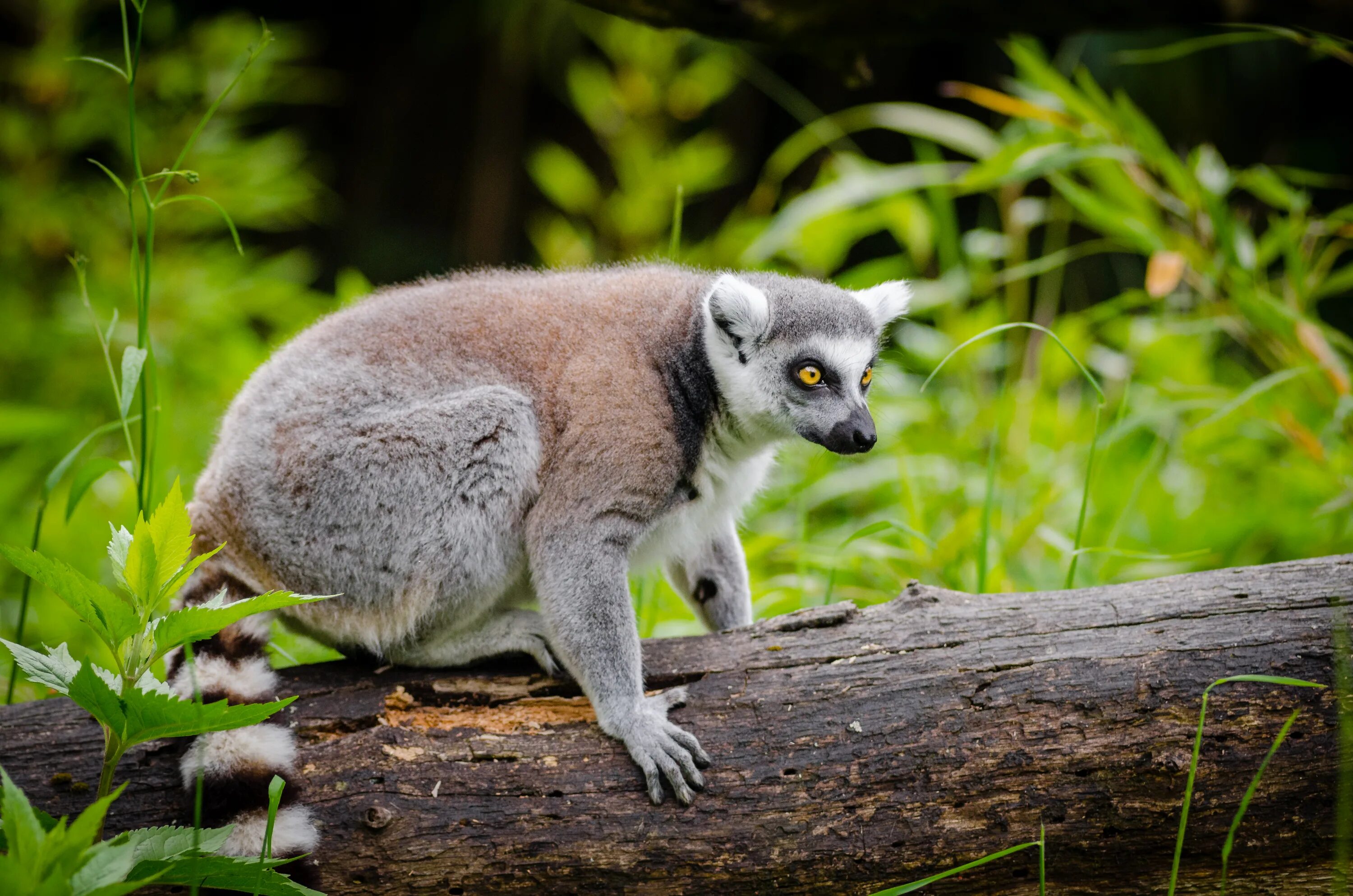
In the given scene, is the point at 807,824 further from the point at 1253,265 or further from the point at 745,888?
the point at 1253,265

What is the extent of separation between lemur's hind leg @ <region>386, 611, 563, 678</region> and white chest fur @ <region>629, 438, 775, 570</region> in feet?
1.24

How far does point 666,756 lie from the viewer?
95.0 inches

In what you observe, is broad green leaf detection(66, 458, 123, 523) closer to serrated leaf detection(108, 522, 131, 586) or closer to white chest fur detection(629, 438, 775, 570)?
serrated leaf detection(108, 522, 131, 586)

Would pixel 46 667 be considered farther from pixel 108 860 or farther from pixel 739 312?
pixel 739 312

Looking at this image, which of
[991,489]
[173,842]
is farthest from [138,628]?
[991,489]

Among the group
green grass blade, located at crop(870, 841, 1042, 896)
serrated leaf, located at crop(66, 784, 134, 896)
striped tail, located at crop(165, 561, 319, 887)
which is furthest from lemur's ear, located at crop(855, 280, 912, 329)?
serrated leaf, located at crop(66, 784, 134, 896)

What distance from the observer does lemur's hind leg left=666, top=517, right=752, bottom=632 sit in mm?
3467

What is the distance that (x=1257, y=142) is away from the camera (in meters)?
8.12

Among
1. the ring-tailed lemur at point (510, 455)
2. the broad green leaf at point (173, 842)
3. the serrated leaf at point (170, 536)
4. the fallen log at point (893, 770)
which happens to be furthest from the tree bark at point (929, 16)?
the broad green leaf at point (173, 842)

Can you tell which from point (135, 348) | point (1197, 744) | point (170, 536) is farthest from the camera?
point (135, 348)

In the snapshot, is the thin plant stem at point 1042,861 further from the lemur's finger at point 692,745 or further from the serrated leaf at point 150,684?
the serrated leaf at point 150,684

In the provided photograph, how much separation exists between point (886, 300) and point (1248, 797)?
6.24 feet

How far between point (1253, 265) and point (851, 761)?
3.30 meters

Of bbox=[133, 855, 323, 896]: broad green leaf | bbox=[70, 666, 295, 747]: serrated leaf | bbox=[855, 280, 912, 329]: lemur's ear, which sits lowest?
bbox=[133, 855, 323, 896]: broad green leaf
